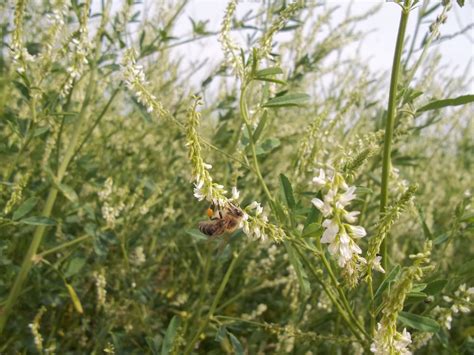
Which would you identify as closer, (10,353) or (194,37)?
(10,353)

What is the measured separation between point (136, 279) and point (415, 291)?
148cm

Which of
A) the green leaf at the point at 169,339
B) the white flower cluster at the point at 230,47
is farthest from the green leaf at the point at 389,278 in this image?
the green leaf at the point at 169,339

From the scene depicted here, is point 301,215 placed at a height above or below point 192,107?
below

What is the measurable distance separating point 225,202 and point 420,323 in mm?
478

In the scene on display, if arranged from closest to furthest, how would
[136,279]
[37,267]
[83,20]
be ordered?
[83,20], [37,267], [136,279]

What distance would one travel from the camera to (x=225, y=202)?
0.97m

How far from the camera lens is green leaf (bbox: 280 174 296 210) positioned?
3.89 ft

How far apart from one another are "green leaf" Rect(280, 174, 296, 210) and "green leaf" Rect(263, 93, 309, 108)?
185 millimetres

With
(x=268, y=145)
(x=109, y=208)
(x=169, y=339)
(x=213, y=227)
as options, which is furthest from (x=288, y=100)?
(x=109, y=208)

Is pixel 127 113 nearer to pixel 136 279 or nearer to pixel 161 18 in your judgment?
pixel 161 18

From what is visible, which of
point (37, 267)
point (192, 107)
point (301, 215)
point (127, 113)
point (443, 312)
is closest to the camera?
point (192, 107)

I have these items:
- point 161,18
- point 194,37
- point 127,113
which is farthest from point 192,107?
point 127,113

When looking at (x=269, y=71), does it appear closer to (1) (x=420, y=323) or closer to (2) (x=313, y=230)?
(2) (x=313, y=230)

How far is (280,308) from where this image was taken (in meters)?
2.41
